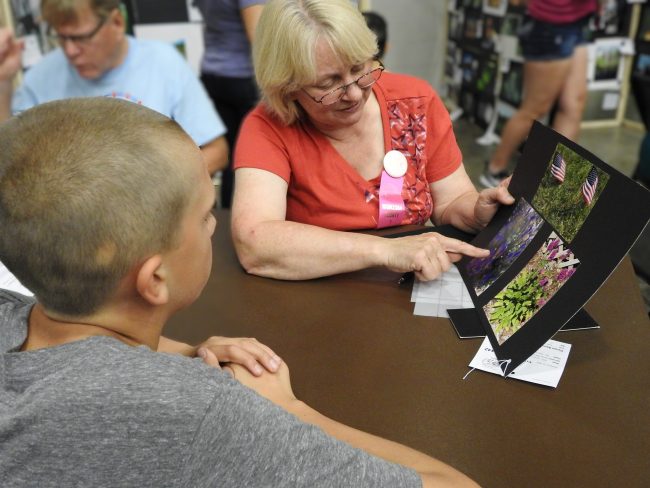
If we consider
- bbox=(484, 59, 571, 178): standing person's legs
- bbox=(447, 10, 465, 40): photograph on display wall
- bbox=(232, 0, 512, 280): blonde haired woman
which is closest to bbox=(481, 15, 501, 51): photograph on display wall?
bbox=(447, 10, 465, 40): photograph on display wall

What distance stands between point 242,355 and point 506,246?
57cm

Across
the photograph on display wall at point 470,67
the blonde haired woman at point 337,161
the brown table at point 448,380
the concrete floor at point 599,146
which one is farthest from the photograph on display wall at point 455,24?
the brown table at point 448,380

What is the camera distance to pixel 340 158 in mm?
1519

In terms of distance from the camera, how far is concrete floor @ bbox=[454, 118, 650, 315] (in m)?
4.23

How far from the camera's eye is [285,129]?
1.52 meters

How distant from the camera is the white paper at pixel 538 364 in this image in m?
0.97

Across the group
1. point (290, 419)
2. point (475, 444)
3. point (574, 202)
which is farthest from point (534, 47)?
point (290, 419)

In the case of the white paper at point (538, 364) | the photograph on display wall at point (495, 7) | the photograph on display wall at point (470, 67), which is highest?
the white paper at point (538, 364)

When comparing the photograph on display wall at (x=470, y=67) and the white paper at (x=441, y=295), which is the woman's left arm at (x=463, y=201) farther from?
the photograph on display wall at (x=470, y=67)

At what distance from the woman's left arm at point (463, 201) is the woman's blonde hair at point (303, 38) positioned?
0.40 meters

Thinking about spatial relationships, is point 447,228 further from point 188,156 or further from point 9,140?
point 9,140

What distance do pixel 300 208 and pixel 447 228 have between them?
1.19ft

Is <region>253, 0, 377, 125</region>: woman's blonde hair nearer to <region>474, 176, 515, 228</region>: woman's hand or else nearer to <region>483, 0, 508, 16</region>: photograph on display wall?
<region>474, 176, 515, 228</region>: woman's hand

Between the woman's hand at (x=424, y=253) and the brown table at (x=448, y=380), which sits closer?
the brown table at (x=448, y=380)
